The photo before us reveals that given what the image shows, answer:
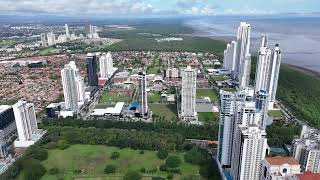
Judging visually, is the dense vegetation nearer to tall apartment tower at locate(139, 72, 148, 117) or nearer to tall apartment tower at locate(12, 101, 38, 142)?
tall apartment tower at locate(139, 72, 148, 117)

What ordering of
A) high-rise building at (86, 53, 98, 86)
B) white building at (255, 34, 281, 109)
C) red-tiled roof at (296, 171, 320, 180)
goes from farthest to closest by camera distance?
high-rise building at (86, 53, 98, 86)
white building at (255, 34, 281, 109)
red-tiled roof at (296, 171, 320, 180)

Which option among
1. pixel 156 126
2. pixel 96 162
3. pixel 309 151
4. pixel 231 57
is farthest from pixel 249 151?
pixel 231 57

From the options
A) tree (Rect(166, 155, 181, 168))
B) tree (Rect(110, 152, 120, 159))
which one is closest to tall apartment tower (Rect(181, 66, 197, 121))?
Result: tree (Rect(166, 155, 181, 168))

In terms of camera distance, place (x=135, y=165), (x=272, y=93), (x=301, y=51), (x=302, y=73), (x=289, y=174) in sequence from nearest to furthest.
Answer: (x=289, y=174)
(x=135, y=165)
(x=272, y=93)
(x=302, y=73)
(x=301, y=51)

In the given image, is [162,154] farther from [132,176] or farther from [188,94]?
[188,94]

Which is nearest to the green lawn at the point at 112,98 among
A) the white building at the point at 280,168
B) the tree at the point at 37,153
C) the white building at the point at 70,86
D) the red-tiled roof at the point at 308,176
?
the white building at the point at 70,86

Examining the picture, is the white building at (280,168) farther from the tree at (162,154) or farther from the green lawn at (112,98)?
the green lawn at (112,98)

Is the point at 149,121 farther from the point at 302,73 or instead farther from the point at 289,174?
the point at 302,73

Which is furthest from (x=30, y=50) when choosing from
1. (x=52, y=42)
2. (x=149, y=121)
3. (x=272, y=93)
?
(x=272, y=93)
